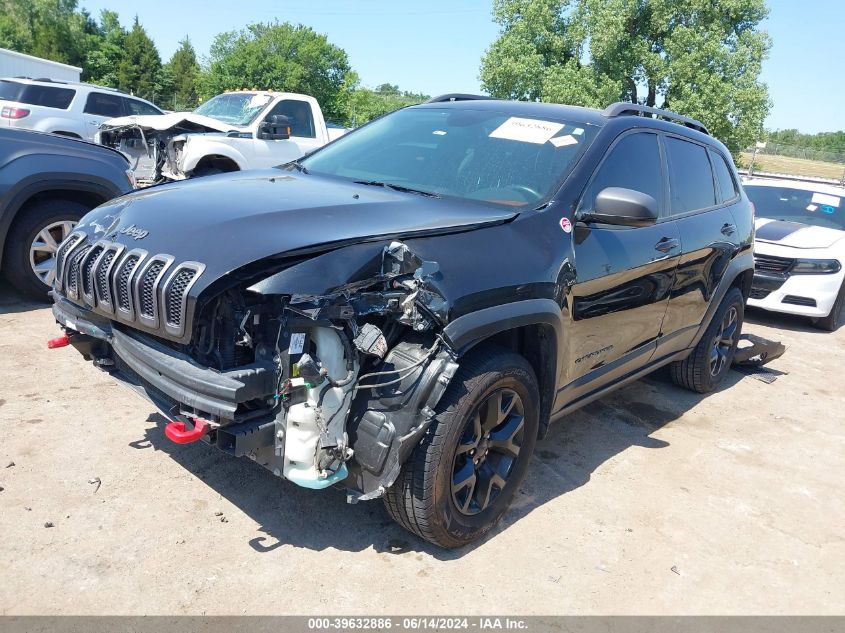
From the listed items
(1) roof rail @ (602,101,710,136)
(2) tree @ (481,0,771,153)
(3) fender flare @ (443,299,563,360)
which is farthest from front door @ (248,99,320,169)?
(2) tree @ (481,0,771,153)

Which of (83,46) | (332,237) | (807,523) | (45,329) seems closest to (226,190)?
(332,237)

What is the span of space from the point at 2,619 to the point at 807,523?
12.2 feet

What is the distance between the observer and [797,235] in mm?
8047

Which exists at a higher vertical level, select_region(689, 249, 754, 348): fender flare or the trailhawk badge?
the trailhawk badge

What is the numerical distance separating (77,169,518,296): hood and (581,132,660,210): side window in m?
0.65

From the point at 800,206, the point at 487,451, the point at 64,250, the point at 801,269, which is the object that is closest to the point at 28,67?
the point at 800,206

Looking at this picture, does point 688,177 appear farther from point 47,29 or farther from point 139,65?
point 47,29

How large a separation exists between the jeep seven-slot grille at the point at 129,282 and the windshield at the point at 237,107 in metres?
7.62

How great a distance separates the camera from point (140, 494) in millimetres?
3160

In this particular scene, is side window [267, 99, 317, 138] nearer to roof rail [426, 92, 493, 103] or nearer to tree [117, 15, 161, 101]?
roof rail [426, 92, 493, 103]

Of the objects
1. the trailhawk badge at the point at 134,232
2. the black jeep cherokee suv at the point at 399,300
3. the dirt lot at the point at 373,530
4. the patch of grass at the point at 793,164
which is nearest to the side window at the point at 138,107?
the dirt lot at the point at 373,530

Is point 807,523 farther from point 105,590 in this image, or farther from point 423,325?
point 105,590

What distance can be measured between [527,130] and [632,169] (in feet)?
2.14

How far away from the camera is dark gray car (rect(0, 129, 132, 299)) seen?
17.4 feet
